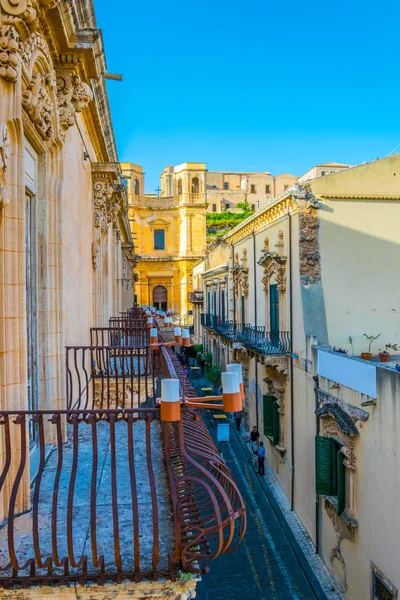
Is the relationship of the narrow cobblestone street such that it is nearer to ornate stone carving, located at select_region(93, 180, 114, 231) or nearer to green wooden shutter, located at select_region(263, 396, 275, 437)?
green wooden shutter, located at select_region(263, 396, 275, 437)

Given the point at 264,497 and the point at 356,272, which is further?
the point at 264,497

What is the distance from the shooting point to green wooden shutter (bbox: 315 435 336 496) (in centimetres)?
1073

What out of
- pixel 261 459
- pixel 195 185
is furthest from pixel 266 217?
pixel 195 185

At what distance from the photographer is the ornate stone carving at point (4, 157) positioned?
319 centimetres

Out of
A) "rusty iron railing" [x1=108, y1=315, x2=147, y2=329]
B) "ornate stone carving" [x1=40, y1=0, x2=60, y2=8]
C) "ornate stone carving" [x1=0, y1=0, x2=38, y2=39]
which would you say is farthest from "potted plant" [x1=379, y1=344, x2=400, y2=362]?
"ornate stone carving" [x1=0, y1=0, x2=38, y2=39]

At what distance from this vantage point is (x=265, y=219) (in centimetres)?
1681

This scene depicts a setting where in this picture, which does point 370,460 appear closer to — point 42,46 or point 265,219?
point 42,46

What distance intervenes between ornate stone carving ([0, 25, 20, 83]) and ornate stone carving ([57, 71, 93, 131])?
1877 mm

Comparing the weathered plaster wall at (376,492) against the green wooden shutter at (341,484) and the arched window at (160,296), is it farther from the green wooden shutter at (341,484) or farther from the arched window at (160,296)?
the arched window at (160,296)

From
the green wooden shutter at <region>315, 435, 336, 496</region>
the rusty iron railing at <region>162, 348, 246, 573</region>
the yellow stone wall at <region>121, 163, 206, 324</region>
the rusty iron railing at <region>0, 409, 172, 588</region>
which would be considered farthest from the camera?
the yellow stone wall at <region>121, 163, 206, 324</region>

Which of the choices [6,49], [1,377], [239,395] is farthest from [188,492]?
[6,49]

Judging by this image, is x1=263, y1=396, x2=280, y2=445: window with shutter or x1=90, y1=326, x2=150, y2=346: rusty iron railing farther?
x1=263, y1=396, x2=280, y2=445: window with shutter

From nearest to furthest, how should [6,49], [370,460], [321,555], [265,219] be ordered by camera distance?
[6,49] → [370,460] → [321,555] → [265,219]

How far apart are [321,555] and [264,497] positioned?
3161 millimetres
